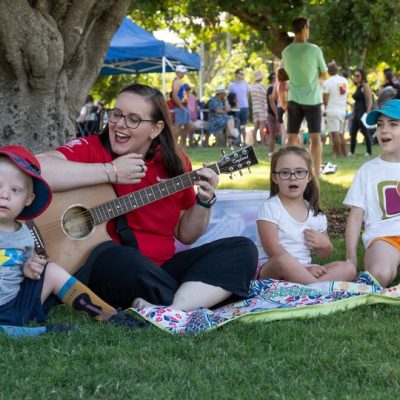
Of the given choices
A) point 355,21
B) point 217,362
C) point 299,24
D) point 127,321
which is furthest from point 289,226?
point 355,21

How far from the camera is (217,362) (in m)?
2.90

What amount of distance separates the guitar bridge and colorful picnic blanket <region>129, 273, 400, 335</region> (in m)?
0.60

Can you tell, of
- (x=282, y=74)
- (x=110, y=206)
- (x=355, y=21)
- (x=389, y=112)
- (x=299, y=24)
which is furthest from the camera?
(x=282, y=74)

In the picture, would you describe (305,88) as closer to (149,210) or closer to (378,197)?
(378,197)

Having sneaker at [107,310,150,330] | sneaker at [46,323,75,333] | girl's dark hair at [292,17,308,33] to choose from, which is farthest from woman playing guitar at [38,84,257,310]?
girl's dark hair at [292,17,308,33]

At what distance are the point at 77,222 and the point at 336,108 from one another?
37.5 ft

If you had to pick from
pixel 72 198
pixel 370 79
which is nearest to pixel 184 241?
pixel 72 198

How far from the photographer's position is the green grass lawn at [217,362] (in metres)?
2.63

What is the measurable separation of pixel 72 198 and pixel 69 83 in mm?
1670

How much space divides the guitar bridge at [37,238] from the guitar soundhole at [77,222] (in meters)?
0.14

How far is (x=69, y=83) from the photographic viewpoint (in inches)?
214

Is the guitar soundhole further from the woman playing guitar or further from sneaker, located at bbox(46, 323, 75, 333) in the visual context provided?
sneaker, located at bbox(46, 323, 75, 333)

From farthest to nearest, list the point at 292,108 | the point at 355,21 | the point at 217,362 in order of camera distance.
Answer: the point at 355,21 → the point at 292,108 → the point at 217,362

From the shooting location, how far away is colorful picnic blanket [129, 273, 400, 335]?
11.3 feet
